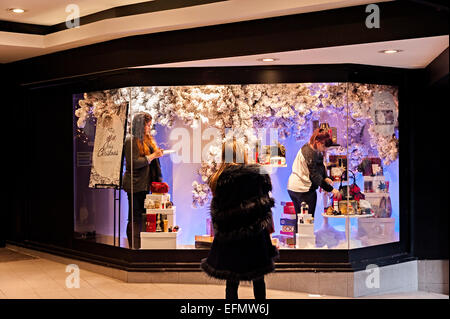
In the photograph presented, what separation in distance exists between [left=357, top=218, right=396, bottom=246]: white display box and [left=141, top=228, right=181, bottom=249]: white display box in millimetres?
1948

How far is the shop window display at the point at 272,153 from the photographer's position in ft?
21.2

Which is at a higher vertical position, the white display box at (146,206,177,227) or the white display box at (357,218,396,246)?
the white display box at (146,206,177,227)

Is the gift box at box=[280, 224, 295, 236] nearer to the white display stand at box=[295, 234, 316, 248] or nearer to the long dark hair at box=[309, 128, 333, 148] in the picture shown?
the white display stand at box=[295, 234, 316, 248]

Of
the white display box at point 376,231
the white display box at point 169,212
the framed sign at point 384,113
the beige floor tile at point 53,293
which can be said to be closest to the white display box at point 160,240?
the white display box at point 169,212

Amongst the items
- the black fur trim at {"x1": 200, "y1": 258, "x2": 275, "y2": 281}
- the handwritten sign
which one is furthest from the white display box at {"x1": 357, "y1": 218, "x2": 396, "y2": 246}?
the handwritten sign

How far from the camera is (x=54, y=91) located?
26.1ft

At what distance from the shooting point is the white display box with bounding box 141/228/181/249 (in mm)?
6684

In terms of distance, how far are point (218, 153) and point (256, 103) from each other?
67 cm

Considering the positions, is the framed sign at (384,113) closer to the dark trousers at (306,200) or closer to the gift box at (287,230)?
the dark trousers at (306,200)

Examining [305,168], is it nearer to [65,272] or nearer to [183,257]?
[183,257]

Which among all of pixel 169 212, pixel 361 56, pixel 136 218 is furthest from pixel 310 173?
pixel 136 218

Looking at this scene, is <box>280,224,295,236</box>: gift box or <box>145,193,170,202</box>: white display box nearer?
<box>280,224,295,236</box>: gift box

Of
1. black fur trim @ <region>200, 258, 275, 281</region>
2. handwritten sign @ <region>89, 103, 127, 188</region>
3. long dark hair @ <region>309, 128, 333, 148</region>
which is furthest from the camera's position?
handwritten sign @ <region>89, 103, 127, 188</region>

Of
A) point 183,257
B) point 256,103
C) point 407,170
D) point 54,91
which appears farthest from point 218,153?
point 54,91
